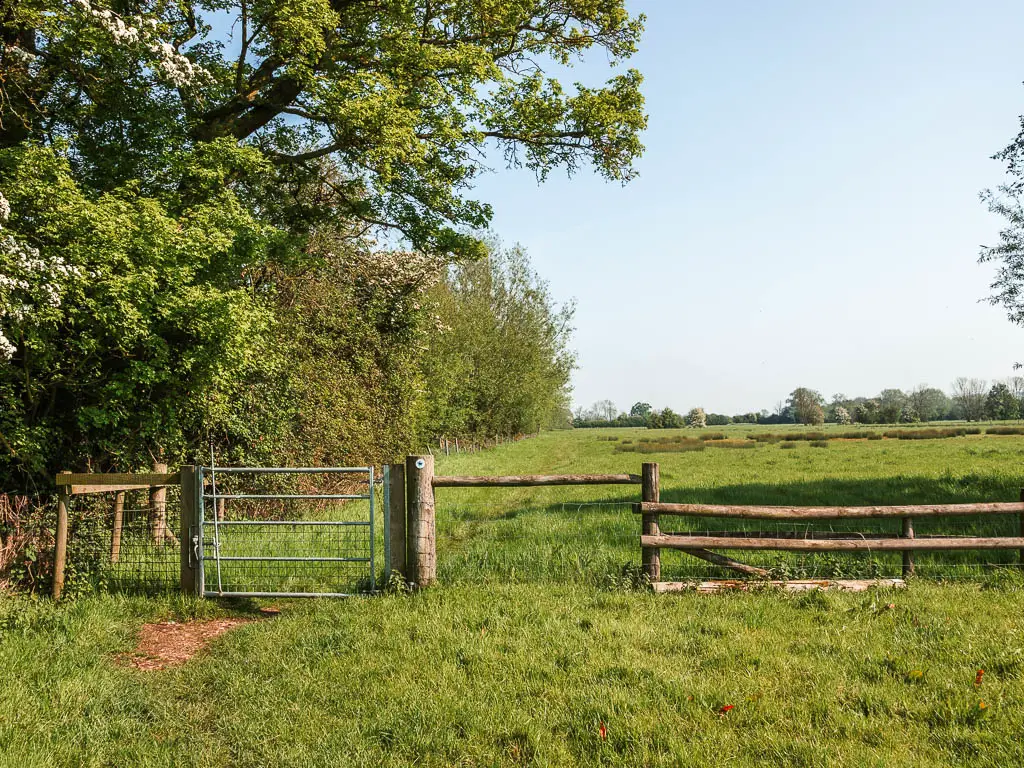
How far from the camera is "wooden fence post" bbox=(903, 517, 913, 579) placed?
311 inches

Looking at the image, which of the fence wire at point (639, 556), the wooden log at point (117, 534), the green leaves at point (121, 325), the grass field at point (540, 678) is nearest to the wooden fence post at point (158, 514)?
the wooden log at point (117, 534)

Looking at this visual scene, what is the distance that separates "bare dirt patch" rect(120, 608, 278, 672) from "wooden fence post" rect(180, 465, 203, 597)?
27.6 inches

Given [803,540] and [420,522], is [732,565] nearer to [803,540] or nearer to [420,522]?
[803,540]

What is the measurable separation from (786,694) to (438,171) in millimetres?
13412

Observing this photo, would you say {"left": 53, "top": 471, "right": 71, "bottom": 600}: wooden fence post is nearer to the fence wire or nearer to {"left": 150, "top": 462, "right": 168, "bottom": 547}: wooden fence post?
{"left": 150, "top": 462, "right": 168, "bottom": 547}: wooden fence post

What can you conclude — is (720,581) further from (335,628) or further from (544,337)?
(544,337)

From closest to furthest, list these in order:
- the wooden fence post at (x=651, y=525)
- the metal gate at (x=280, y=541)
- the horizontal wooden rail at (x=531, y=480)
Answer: the metal gate at (x=280, y=541) → the wooden fence post at (x=651, y=525) → the horizontal wooden rail at (x=531, y=480)

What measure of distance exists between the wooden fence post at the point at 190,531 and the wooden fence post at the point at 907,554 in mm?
8592

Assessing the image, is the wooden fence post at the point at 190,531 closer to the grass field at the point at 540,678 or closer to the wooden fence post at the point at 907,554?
the grass field at the point at 540,678

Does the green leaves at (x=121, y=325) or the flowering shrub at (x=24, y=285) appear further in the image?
the green leaves at (x=121, y=325)

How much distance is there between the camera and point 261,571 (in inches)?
347

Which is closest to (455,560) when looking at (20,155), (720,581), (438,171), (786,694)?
(720,581)

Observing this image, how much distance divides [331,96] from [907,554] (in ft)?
39.2

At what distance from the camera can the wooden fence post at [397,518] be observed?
7.87m
